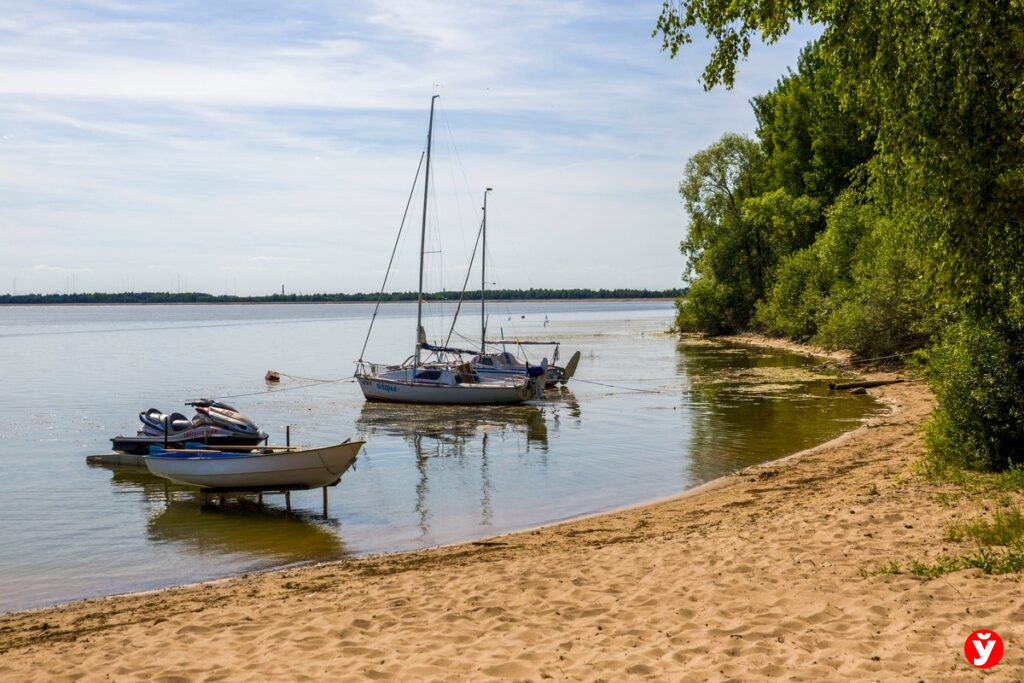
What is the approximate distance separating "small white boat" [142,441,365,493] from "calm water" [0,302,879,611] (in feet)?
1.85

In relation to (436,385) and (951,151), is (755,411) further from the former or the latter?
(951,151)

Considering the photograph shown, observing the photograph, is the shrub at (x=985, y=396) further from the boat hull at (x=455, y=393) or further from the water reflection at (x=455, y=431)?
the boat hull at (x=455, y=393)

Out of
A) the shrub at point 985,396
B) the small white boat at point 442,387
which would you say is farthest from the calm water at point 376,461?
the shrub at point 985,396

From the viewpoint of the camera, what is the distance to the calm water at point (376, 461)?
16031mm

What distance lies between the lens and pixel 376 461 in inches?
1001

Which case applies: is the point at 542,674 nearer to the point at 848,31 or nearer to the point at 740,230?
the point at 848,31

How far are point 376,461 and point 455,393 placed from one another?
539 inches

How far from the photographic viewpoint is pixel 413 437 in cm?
3012

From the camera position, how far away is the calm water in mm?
16031

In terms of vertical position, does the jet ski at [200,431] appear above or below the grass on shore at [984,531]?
below

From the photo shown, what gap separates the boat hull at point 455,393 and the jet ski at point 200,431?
13.8m

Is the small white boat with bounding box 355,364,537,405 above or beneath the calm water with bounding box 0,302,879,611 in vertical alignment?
above

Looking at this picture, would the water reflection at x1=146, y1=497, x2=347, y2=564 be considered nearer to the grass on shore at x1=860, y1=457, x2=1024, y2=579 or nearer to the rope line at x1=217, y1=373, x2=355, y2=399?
the grass on shore at x1=860, y1=457, x2=1024, y2=579
